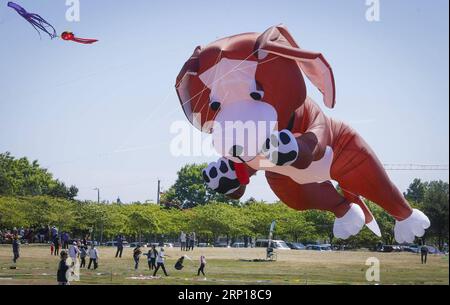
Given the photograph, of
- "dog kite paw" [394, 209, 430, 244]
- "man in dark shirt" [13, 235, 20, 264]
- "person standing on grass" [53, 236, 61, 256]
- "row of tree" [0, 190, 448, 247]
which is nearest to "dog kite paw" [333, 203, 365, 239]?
"dog kite paw" [394, 209, 430, 244]

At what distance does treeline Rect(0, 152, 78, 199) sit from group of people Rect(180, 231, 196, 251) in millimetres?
1933

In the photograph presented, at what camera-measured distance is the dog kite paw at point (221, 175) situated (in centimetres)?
723

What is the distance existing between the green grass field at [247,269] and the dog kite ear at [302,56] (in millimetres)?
3143

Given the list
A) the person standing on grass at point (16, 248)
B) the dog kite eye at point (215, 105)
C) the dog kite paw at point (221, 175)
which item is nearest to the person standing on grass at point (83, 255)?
the person standing on grass at point (16, 248)

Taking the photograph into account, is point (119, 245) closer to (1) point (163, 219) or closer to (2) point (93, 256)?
(2) point (93, 256)

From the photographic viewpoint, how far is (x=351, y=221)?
820 centimetres

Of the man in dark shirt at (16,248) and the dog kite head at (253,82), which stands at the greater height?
the dog kite head at (253,82)

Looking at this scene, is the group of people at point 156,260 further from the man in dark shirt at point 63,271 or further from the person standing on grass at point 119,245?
the man in dark shirt at point 63,271

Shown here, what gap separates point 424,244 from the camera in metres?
11.0

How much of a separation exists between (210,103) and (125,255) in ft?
13.8

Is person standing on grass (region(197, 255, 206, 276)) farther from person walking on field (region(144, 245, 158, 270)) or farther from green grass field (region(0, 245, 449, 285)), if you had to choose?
person walking on field (region(144, 245, 158, 270))

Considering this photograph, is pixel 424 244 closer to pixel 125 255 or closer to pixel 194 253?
pixel 194 253
